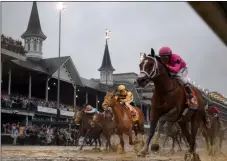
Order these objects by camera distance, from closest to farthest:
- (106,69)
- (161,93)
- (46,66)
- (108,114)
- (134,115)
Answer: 1. (161,93)
2. (106,69)
3. (134,115)
4. (108,114)
5. (46,66)

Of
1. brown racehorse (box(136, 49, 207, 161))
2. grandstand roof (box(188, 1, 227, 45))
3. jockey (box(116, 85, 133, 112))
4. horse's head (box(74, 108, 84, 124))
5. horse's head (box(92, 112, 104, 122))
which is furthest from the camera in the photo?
horse's head (box(74, 108, 84, 124))

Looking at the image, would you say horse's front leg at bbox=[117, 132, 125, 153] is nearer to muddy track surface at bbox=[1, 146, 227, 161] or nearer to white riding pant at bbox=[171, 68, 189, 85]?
muddy track surface at bbox=[1, 146, 227, 161]

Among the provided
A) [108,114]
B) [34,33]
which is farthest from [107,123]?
[34,33]

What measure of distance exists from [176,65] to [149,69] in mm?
675

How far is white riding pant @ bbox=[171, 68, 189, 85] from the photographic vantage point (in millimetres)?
5106

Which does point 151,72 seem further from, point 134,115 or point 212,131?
point 212,131

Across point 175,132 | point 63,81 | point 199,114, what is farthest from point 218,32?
point 63,81

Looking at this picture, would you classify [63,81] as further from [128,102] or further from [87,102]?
[128,102]

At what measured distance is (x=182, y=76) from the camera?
5.18 metres

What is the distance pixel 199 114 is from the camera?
5.61 metres

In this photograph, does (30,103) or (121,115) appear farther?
(30,103)

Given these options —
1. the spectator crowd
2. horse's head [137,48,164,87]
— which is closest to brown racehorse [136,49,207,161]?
horse's head [137,48,164,87]

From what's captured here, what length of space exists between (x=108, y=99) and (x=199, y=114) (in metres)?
3.11

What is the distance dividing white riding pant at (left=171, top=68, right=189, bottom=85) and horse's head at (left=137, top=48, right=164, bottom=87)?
45cm
